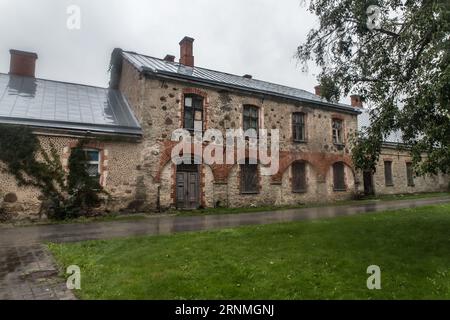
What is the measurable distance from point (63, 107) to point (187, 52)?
815 cm

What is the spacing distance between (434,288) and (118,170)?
39.8 feet

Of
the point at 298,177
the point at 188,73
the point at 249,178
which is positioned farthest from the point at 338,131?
the point at 188,73

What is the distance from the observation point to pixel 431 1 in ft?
20.9

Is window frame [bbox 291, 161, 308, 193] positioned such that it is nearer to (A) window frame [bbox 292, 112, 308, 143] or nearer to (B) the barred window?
(A) window frame [bbox 292, 112, 308, 143]

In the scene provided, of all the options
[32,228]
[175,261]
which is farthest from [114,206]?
[175,261]

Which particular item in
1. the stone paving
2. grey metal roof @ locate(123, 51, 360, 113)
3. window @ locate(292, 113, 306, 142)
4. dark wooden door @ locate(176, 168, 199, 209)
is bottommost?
the stone paving

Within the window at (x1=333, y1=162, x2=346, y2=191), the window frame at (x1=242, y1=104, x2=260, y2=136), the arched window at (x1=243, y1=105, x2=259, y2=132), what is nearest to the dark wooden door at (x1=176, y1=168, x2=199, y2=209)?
the window frame at (x1=242, y1=104, x2=260, y2=136)

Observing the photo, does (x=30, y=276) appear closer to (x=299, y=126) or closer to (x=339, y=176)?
(x=299, y=126)

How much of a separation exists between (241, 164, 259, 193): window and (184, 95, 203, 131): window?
3.36 m

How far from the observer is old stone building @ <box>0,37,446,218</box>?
14031 mm

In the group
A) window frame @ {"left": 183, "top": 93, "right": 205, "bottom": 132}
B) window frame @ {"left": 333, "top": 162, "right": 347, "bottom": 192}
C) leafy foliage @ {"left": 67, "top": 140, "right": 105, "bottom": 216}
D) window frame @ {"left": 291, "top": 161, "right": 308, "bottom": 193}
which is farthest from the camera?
window frame @ {"left": 333, "top": 162, "right": 347, "bottom": 192}

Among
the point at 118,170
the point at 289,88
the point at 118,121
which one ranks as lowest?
the point at 118,170

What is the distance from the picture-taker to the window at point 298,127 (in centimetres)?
1994
